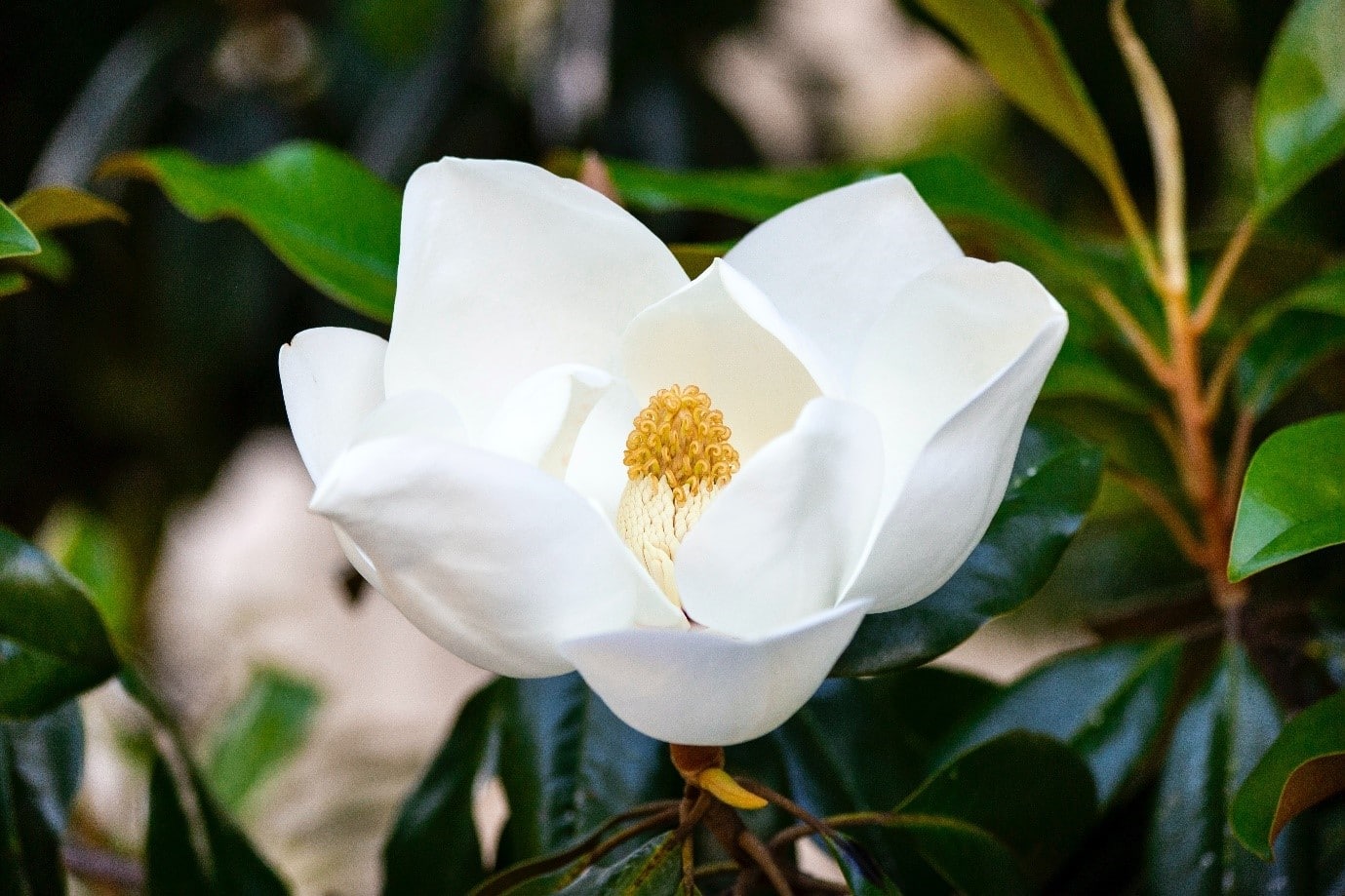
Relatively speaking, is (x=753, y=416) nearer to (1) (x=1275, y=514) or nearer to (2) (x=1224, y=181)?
(1) (x=1275, y=514)

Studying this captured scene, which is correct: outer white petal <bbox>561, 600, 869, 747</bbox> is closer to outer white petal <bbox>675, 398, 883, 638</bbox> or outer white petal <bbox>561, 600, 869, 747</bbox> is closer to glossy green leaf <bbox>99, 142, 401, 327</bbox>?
outer white petal <bbox>675, 398, 883, 638</bbox>

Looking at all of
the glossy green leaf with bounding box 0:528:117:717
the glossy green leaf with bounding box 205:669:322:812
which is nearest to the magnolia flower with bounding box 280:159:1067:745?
the glossy green leaf with bounding box 0:528:117:717

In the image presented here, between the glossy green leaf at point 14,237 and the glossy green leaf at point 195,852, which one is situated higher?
the glossy green leaf at point 14,237

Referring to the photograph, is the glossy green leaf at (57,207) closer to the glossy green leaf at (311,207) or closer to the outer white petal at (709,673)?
the glossy green leaf at (311,207)

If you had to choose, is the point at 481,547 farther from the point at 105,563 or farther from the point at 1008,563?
the point at 105,563

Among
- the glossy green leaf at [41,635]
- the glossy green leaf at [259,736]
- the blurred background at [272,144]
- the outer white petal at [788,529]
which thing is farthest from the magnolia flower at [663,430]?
the glossy green leaf at [259,736]

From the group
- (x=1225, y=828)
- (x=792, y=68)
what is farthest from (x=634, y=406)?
(x=792, y=68)

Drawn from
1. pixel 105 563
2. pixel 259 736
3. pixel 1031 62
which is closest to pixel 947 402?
pixel 1031 62
